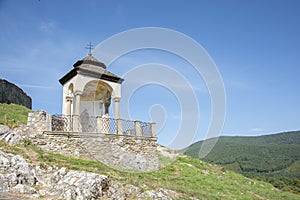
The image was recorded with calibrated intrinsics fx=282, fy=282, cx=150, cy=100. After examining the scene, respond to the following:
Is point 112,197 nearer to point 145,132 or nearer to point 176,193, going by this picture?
point 176,193

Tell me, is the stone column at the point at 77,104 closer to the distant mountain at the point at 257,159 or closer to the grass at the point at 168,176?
the grass at the point at 168,176

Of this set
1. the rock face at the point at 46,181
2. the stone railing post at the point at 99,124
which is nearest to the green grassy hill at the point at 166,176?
the rock face at the point at 46,181

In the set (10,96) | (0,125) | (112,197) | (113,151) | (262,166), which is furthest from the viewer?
(262,166)

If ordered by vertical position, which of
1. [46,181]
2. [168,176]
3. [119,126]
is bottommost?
[168,176]

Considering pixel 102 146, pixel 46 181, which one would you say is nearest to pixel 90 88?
pixel 102 146

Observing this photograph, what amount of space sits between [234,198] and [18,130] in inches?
386

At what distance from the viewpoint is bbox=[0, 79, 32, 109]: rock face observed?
21.4 m

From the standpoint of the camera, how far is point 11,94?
2284cm

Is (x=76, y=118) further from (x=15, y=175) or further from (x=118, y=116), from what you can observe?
(x=15, y=175)

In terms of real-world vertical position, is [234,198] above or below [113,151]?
below

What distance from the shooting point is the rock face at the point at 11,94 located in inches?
844

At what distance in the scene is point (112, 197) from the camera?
8.56 metres

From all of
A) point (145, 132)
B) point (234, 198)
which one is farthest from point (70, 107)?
point (234, 198)

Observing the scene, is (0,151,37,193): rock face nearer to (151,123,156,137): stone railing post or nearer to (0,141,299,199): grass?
(0,141,299,199): grass
